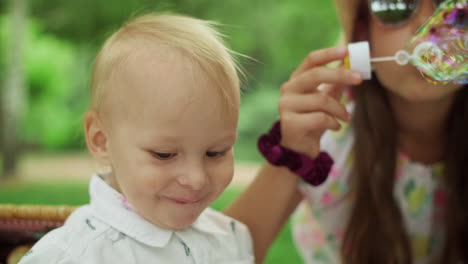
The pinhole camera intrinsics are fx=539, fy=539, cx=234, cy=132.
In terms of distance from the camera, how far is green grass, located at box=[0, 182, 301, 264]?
3.58 metres

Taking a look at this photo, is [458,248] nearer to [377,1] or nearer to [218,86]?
[377,1]

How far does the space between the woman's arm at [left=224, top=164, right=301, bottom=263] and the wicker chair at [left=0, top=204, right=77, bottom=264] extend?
365mm

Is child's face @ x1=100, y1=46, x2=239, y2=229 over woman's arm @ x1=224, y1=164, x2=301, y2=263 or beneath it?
over

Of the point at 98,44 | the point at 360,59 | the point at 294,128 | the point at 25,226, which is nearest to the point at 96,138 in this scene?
the point at 25,226

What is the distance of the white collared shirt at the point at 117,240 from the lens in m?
0.82

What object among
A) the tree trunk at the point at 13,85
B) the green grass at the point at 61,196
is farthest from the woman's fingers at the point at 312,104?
the tree trunk at the point at 13,85

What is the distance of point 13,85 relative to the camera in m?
5.19

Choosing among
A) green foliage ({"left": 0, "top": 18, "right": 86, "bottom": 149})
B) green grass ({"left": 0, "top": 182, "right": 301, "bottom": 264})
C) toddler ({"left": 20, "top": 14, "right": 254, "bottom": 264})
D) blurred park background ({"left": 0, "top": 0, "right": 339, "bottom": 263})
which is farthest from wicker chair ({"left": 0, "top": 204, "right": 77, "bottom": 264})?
green foliage ({"left": 0, "top": 18, "right": 86, "bottom": 149})

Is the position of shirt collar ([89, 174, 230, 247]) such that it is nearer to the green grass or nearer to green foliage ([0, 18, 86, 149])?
the green grass

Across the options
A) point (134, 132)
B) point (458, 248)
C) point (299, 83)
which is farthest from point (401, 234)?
point (134, 132)

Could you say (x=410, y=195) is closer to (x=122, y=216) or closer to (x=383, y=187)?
(x=383, y=187)

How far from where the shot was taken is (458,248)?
1378 mm

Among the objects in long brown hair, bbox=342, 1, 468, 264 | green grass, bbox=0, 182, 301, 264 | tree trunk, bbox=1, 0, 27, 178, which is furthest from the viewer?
tree trunk, bbox=1, 0, 27, 178

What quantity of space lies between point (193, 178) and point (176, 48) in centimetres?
21
